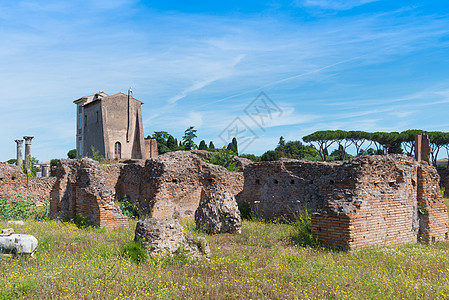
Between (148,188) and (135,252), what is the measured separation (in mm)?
6806

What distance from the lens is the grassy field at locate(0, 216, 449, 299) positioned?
4898mm

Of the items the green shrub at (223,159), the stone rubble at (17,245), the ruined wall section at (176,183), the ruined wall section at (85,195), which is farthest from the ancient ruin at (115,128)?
the stone rubble at (17,245)

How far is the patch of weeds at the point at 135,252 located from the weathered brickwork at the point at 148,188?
13.4ft

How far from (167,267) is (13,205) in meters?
9.93

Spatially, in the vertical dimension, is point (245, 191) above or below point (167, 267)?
above

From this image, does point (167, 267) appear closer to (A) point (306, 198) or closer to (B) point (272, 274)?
(B) point (272, 274)

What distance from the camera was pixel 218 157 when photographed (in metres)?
17.9

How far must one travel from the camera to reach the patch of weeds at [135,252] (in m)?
6.35

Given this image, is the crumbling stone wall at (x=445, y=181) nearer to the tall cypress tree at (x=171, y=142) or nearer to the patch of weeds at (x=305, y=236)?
the patch of weeds at (x=305, y=236)

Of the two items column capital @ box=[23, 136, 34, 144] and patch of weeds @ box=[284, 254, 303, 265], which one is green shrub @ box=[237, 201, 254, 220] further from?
column capital @ box=[23, 136, 34, 144]

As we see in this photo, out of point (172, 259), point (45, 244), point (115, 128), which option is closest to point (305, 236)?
point (172, 259)

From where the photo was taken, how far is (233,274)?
5.83 meters

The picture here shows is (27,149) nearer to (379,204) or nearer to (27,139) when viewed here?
(27,139)

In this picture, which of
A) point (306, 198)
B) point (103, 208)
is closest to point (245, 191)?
point (306, 198)
